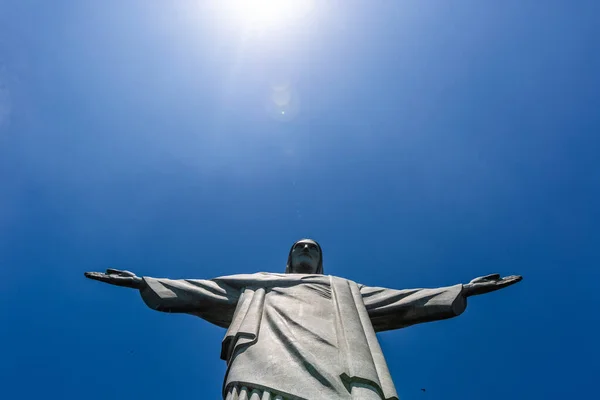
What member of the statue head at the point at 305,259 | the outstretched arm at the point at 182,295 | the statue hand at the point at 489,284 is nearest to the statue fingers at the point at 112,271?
the outstretched arm at the point at 182,295

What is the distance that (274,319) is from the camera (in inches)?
307

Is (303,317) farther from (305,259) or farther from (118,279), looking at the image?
(118,279)

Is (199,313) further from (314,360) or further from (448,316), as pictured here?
(448,316)

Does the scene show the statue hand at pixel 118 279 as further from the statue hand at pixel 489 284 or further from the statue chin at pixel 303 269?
the statue hand at pixel 489 284

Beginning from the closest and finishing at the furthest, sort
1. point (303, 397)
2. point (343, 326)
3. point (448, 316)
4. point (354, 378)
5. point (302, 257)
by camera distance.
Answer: point (303, 397)
point (354, 378)
point (343, 326)
point (448, 316)
point (302, 257)

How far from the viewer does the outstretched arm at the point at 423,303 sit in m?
9.30

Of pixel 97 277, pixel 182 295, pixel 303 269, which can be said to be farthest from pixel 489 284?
pixel 97 277

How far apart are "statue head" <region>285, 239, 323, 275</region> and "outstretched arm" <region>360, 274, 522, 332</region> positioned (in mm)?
1556

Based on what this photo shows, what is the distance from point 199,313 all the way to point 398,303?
10.6 feet

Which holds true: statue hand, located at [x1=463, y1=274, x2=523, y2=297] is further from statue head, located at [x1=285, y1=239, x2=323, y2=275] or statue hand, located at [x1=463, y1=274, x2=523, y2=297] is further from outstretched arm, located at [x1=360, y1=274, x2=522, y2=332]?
statue head, located at [x1=285, y1=239, x2=323, y2=275]

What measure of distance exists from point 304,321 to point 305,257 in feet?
10.9

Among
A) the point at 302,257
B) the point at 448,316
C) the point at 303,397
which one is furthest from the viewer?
the point at 302,257

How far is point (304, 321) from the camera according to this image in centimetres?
770

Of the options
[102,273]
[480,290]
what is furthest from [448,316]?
[102,273]
